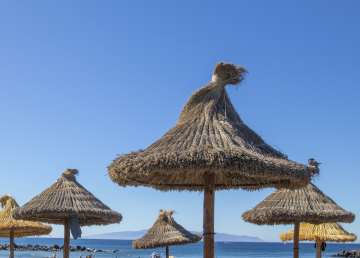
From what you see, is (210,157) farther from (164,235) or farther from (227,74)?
(164,235)

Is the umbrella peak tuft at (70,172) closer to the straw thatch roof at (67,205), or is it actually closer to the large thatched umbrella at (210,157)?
the straw thatch roof at (67,205)

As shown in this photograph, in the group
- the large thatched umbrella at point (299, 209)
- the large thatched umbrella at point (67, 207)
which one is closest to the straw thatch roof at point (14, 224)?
the large thatched umbrella at point (67, 207)

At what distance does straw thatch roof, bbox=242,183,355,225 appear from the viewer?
30.8ft

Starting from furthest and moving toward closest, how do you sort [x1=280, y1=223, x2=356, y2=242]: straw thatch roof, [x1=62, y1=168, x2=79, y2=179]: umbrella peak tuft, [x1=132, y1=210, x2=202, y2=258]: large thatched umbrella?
1. [x1=132, y1=210, x2=202, y2=258]: large thatched umbrella
2. [x1=280, y1=223, x2=356, y2=242]: straw thatch roof
3. [x1=62, y1=168, x2=79, y2=179]: umbrella peak tuft

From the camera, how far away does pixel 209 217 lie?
6109mm

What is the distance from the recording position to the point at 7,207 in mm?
12672

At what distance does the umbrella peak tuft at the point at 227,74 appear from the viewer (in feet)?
22.6

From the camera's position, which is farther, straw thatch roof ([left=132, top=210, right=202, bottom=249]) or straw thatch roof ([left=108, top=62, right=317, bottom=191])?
straw thatch roof ([left=132, top=210, right=202, bottom=249])

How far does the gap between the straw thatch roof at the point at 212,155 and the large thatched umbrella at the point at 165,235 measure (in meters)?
7.32

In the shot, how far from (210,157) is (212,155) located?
33mm

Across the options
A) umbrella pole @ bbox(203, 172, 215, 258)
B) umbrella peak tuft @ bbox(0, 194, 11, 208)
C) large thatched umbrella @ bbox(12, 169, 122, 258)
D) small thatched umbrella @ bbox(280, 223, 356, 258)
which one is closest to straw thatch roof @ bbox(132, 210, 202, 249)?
small thatched umbrella @ bbox(280, 223, 356, 258)

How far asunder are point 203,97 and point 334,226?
854 centimetres

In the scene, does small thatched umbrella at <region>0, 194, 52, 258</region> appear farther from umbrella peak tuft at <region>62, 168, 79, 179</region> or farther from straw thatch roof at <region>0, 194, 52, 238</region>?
umbrella peak tuft at <region>62, 168, 79, 179</region>

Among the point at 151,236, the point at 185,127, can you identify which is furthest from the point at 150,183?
the point at 151,236
